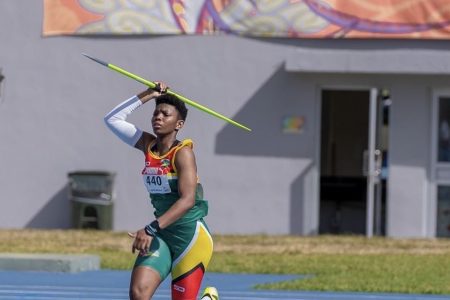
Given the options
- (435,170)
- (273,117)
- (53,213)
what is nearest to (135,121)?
(53,213)

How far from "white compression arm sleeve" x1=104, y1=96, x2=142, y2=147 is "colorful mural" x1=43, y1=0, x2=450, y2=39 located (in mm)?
11768

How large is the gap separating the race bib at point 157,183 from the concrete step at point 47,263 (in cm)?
709

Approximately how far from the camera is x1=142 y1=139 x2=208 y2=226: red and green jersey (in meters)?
8.88

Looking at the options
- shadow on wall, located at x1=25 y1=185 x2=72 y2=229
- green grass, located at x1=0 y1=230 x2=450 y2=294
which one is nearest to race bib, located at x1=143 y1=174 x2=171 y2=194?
green grass, located at x1=0 y1=230 x2=450 y2=294

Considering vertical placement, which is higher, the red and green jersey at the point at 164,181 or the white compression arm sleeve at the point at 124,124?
the white compression arm sleeve at the point at 124,124

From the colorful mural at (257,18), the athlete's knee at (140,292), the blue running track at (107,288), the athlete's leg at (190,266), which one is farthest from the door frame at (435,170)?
the athlete's knee at (140,292)

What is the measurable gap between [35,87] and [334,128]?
5.15 m

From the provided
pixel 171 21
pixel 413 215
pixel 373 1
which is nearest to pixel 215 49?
pixel 171 21

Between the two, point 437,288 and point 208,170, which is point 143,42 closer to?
point 208,170

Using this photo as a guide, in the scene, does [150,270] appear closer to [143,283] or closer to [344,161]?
[143,283]

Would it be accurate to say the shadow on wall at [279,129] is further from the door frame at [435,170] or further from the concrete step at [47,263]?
the concrete step at [47,263]

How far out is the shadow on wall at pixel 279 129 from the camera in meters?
21.4

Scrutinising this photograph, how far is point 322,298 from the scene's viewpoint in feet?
44.3

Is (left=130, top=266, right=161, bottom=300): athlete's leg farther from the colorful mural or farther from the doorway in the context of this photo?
the doorway
